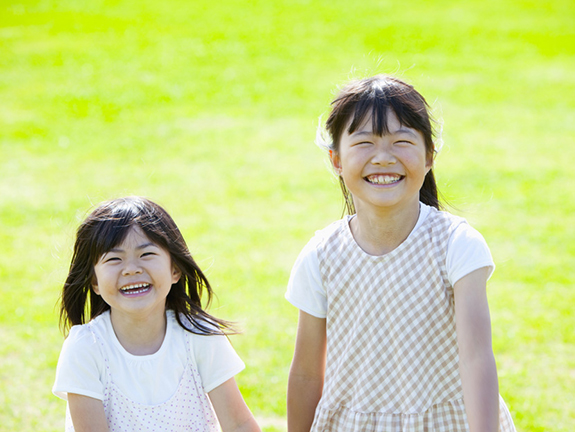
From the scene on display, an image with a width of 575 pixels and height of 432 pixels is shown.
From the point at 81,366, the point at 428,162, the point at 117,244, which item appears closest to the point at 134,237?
the point at 117,244

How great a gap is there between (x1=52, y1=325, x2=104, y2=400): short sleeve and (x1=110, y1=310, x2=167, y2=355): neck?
8cm

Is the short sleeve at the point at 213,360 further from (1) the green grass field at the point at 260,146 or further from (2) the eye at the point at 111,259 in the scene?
(1) the green grass field at the point at 260,146

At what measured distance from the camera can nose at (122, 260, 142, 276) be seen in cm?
211

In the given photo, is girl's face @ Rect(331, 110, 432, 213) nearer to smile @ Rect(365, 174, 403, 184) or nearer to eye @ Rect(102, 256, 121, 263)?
smile @ Rect(365, 174, 403, 184)

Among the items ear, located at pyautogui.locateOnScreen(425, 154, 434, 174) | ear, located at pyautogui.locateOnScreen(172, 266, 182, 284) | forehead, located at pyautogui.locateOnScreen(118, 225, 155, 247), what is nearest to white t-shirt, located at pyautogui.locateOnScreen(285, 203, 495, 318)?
ear, located at pyautogui.locateOnScreen(425, 154, 434, 174)

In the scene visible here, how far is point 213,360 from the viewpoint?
222 centimetres

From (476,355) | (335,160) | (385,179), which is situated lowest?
(476,355)

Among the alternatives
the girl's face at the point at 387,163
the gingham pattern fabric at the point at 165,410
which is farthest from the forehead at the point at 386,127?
the gingham pattern fabric at the point at 165,410

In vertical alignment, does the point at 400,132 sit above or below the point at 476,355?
above

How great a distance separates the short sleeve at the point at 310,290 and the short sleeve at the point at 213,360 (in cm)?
25

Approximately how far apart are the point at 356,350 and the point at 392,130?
64cm

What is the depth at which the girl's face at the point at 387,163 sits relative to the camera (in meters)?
1.96

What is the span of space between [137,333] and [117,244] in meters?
0.28

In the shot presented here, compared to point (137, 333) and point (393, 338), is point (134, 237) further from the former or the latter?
point (393, 338)
